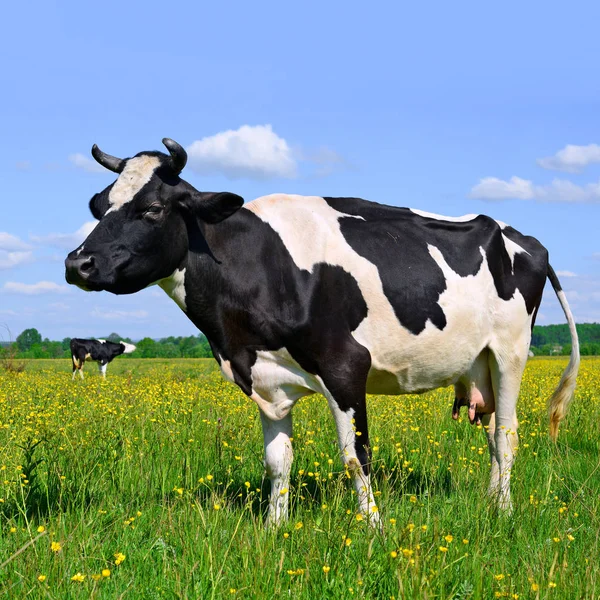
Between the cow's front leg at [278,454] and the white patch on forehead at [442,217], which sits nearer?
the cow's front leg at [278,454]

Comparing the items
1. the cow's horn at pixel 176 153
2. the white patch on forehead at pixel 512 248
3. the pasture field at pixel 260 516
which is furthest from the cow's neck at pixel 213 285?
the white patch on forehead at pixel 512 248

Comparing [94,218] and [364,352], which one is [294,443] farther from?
[94,218]

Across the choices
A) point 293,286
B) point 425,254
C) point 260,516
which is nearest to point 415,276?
point 425,254

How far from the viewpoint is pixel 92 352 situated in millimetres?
28719

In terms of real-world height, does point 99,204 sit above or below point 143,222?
above

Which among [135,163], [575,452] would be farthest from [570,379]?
[135,163]

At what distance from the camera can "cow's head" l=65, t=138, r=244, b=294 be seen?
200 inches

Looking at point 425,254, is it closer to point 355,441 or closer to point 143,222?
point 355,441

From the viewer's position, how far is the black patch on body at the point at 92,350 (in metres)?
27.8

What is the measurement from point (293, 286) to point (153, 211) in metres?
1.22

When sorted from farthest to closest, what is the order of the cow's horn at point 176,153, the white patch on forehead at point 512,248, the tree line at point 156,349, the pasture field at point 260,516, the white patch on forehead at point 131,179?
the tree line at point 156,349, the white patch on forehead at point 512,248, the cow's horn at point 176,153, the white patch on forehead at point 131,179, the pasture field at point 260,516

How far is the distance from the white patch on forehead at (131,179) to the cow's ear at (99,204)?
128mm

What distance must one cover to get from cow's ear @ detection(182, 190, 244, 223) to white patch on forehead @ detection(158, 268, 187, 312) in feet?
1.61

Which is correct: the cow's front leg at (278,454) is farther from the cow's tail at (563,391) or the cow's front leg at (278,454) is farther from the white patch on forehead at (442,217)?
the cow's tail at (563,391)
